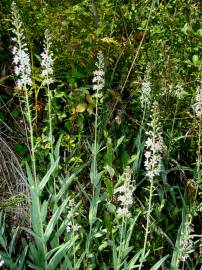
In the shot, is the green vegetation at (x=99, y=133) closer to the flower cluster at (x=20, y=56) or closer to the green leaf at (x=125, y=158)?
the green leaf at (x=125, y=158)

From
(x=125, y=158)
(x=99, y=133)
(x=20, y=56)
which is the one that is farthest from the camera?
(x=99, y=133)

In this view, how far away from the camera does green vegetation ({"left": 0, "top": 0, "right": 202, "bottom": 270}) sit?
3113 mm

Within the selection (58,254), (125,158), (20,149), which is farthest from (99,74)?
(58,254)

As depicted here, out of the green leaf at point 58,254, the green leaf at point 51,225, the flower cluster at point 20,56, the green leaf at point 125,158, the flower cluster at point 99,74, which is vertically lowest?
the green leaf at point 58,254

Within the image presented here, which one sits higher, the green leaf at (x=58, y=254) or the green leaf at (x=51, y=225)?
the green leaf at (x=51, y=225)

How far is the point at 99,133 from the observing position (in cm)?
353

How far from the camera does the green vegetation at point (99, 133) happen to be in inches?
123

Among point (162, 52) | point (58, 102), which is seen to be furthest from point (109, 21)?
point (58, 102)

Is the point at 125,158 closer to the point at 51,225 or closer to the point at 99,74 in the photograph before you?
the point at 99,74

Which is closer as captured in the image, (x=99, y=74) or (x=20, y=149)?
(x=99, y=74)

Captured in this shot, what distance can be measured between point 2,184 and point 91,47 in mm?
1320

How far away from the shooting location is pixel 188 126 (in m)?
4.05

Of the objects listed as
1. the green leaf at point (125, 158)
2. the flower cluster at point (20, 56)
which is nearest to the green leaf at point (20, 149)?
the green leaf at point (125, 158)

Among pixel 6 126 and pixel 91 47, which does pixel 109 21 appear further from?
pixel 6 126
